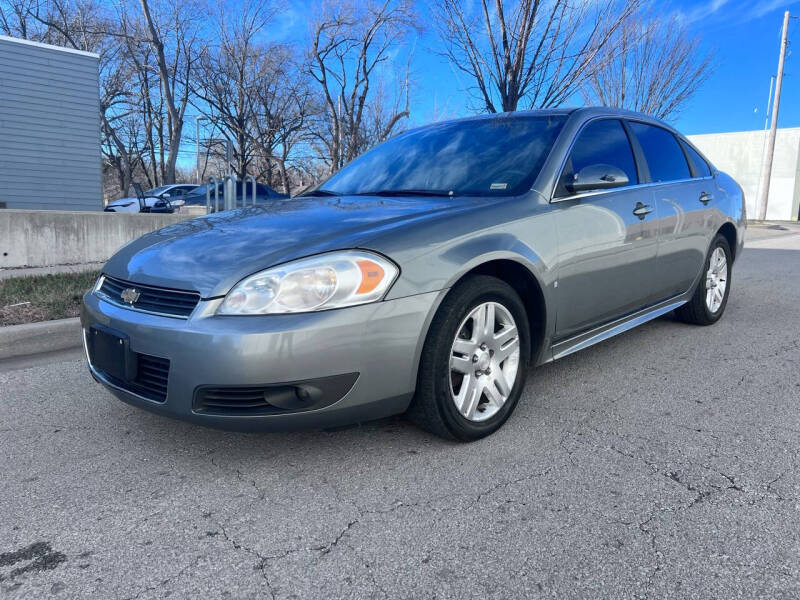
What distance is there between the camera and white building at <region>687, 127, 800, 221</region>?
3416 cm

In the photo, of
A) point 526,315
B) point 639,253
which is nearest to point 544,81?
point 639,253

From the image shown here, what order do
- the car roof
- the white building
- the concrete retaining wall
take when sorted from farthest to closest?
1. the white building
2. the concrete retaining wall
3. the car roof

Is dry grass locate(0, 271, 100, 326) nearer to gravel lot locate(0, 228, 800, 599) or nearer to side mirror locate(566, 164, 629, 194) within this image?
gravel lot locate(0, 228, 800, 599)

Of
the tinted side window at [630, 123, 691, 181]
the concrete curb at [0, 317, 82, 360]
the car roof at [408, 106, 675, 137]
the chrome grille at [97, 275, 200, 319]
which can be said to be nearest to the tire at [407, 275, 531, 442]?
the chrome grille at [97, 275, 200, 319]

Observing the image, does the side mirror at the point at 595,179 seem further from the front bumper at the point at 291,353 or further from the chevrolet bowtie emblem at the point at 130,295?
the chevrolet bowtie emblem at the point at 130,295

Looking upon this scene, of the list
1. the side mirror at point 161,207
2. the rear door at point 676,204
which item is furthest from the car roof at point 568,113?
the side mirror at point 161,207

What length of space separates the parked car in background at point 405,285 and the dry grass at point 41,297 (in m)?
2.36

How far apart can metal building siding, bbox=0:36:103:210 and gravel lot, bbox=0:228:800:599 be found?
12.7 metres

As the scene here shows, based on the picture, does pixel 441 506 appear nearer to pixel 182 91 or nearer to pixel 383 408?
pixel 383 408

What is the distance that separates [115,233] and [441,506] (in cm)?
786

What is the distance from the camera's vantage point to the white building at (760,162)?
34156 mm

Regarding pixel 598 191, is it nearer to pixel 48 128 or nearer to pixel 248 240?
pixel 248 240

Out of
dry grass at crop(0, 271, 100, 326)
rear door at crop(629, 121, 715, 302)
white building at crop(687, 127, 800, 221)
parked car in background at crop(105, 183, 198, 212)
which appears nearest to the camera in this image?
rear door at crop(629, 121, 715, 302)

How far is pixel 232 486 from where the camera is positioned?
7.73 ft
